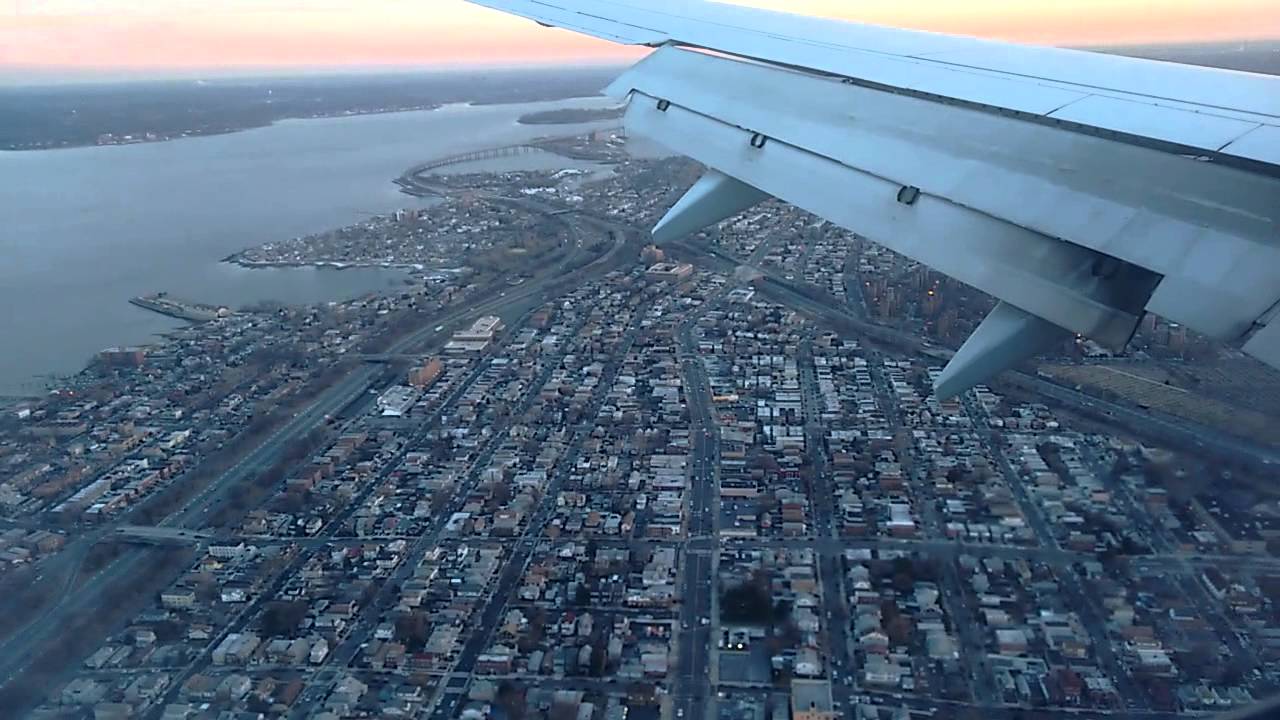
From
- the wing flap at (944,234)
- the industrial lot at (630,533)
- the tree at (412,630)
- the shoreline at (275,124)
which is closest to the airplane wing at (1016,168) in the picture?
the wing flap at (944,234)

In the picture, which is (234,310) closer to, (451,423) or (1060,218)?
(451,423)

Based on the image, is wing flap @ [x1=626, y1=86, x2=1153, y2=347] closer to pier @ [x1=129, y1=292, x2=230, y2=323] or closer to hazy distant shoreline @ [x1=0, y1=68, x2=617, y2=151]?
pier @ [x1=129, y1=292, x2=230, y2=323]

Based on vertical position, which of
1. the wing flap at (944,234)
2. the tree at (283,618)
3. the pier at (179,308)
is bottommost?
the tree at (283,618)

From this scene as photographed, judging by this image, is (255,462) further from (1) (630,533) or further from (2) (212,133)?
(2) (212,133)

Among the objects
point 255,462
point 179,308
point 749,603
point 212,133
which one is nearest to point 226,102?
point 212,133

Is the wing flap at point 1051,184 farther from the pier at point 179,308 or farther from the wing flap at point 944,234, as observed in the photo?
the pier at point 179,308
